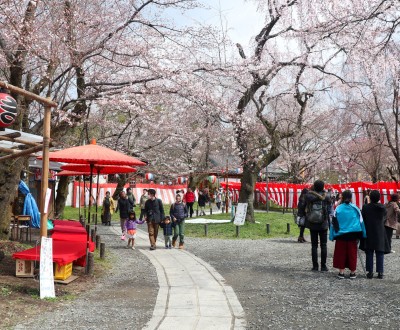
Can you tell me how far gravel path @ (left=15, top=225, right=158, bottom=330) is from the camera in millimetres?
5230

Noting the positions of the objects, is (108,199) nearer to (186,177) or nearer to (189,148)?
(189,148)

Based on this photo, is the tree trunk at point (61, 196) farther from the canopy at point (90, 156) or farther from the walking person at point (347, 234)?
the walking person at point (347, 234)

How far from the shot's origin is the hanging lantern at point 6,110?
6223 millimetres

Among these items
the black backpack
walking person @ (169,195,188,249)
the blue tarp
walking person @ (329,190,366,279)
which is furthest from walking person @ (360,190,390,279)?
the blue tarp

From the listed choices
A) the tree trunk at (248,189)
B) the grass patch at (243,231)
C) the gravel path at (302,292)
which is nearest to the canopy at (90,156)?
the gravel path at (302,292)

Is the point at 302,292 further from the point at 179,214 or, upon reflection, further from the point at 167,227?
the point at 167,227

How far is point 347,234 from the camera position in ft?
27.3

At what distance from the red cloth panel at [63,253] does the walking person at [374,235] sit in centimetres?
514

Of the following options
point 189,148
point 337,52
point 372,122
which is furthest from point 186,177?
point 337,52

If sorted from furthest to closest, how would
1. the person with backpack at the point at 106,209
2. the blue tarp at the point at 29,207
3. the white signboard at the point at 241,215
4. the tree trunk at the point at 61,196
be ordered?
the person with backpack at the point at 106,209
the tree trunk at the point at 61,196
the white signboard at the point at 241,215
the blue tarp at the point at 29,207

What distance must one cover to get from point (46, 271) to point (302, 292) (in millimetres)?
3806

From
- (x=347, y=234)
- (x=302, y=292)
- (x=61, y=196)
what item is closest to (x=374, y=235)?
(x=347, y=234)

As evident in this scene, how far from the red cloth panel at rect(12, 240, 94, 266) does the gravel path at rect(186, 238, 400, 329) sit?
2.67m

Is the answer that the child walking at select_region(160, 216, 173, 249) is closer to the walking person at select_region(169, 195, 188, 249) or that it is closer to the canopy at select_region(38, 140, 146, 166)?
the walking person at select_region(169, 195, 188, 249)
